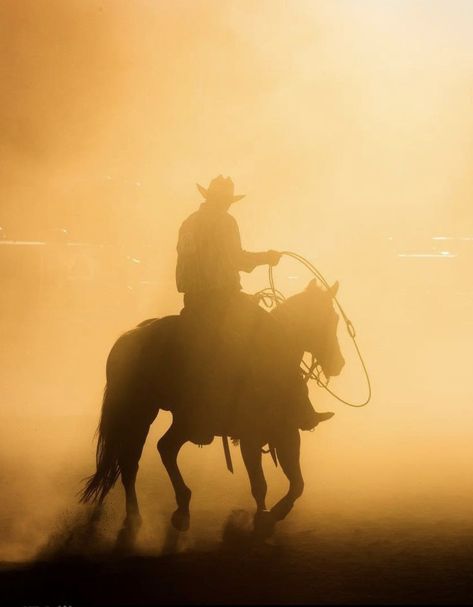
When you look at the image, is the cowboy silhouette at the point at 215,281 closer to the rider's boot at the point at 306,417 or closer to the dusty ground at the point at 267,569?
the rider's boot at the point at 306,417

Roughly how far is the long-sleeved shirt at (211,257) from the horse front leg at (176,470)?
996 mm

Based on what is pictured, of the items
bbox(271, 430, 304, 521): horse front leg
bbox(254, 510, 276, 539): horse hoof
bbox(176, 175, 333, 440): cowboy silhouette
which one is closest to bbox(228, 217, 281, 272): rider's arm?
bbox(176, 175, 333, 440): cowboy silhouette

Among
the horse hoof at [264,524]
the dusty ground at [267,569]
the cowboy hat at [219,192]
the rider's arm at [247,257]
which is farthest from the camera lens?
the cowboy hat at [219,192]

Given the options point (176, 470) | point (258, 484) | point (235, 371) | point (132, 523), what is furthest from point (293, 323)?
point (132, 523)

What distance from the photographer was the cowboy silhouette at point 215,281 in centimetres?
810

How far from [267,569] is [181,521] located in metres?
1.17

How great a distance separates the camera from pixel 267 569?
23.0ft

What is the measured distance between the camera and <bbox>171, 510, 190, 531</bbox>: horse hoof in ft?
26.4

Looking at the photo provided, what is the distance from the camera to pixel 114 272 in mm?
27812

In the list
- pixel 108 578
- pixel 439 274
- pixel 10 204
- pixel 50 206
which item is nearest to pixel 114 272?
pixel 439 274

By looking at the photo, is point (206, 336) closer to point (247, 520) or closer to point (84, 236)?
point (247, 520)

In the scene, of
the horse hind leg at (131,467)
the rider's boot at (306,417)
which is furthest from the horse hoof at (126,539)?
the rider's boot at (306,417)

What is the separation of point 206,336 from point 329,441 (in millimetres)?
4598

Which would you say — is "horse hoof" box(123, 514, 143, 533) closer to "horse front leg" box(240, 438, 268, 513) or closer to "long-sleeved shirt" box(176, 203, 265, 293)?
"horse front leg" box(240, 438, 268, 513)
